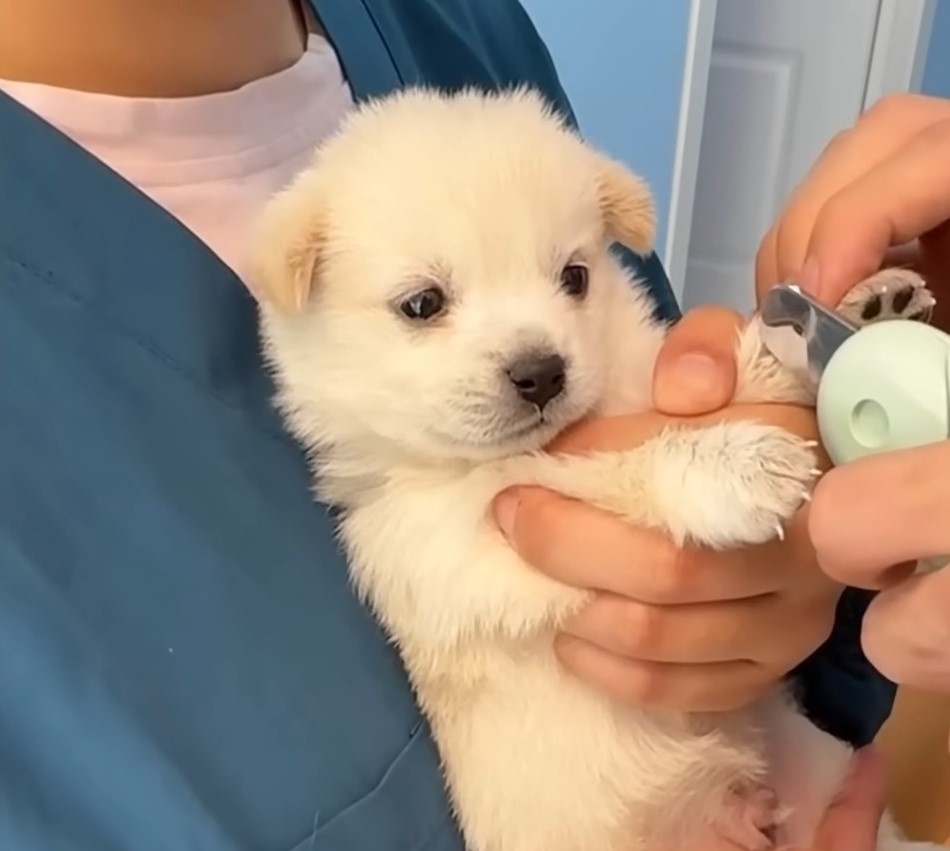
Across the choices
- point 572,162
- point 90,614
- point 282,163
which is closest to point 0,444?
point 90,614

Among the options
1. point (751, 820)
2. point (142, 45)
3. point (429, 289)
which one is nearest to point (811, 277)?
point (429, 289)

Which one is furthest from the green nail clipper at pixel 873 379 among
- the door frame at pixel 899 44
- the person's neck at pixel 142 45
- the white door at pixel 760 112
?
the white door at pixel 760 112

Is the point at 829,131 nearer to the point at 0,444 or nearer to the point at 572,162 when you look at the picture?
the point at 572,162

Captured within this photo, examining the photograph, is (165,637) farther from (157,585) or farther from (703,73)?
(703,73)

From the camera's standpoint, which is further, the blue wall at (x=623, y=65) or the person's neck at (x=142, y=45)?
the blue wall at (x=623, y=65)

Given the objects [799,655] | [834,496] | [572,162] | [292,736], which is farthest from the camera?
[572,162]

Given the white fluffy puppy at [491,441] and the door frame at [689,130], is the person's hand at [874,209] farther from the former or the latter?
the door frame at [689,130]

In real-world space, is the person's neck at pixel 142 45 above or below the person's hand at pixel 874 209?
above
